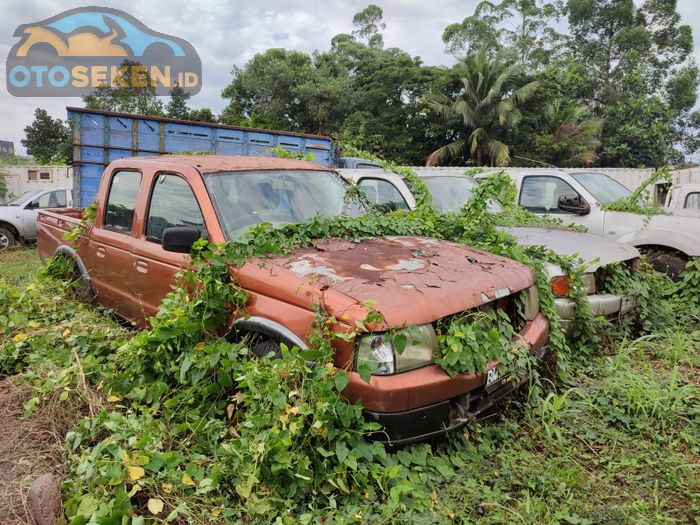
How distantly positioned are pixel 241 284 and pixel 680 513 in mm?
2538

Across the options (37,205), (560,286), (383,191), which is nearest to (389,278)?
(560,286)

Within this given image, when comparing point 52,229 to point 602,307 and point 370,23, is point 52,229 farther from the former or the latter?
point 370,23

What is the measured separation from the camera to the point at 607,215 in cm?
607

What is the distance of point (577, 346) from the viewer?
13.8ft

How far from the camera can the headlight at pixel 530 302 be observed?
10.7 feet

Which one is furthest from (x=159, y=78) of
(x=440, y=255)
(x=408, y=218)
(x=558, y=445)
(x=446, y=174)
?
(x=558, y=445)

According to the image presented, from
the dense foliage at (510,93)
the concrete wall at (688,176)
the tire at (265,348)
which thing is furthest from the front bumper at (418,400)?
the dense foliage at (510,93)

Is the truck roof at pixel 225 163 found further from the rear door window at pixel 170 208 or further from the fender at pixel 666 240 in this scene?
the fender at pixel 666 240

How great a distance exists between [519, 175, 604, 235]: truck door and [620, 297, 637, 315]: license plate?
1821 millimetres

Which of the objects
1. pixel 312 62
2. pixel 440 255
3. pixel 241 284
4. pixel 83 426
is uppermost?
pixel 312 62

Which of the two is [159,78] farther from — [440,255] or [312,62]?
[312,62]

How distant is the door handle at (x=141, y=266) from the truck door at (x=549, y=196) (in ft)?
16.3

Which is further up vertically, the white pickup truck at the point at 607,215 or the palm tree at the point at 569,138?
the palm tree at the point at 569,138

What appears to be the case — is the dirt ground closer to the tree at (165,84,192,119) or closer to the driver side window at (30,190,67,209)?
the driver side window at (30,190,67,209)
